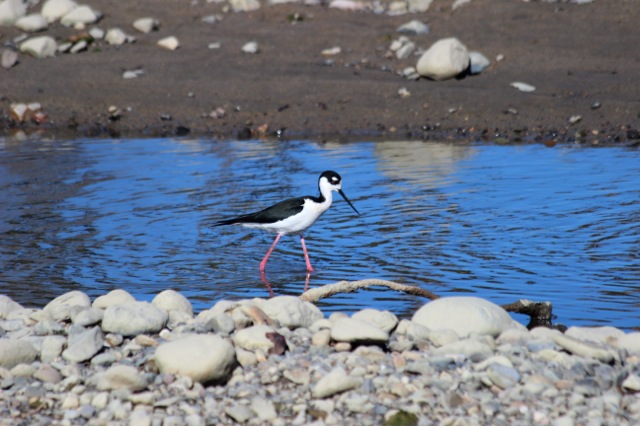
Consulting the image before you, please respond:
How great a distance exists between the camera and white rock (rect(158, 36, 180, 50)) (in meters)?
21.6

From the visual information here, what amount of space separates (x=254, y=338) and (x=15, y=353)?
54.6 inches

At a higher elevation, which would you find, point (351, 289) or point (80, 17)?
point (80, 17)

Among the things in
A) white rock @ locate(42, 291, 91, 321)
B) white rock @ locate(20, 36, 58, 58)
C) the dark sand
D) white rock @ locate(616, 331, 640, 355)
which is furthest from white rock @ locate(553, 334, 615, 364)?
white rock @ locate(20, 36, 58, 58)

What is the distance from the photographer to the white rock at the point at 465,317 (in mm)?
6559

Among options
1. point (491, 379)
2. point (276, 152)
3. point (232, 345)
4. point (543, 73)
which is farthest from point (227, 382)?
point (543, 73)

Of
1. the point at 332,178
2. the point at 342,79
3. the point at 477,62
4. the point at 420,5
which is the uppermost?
the point at 420,5

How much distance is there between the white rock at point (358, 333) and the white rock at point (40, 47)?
16.7 meters

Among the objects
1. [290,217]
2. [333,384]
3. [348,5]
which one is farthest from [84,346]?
[348,5]

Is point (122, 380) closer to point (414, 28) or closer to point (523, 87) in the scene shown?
point (523, 87)

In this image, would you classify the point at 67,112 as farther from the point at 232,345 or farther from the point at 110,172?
the point at 232,345

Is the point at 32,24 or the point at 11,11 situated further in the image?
the point at 11,11

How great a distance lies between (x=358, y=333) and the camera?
614 cm

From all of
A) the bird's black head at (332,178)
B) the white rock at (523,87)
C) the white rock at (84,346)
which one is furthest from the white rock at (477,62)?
the white rock at (84,346)

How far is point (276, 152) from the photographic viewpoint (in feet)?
55.0
